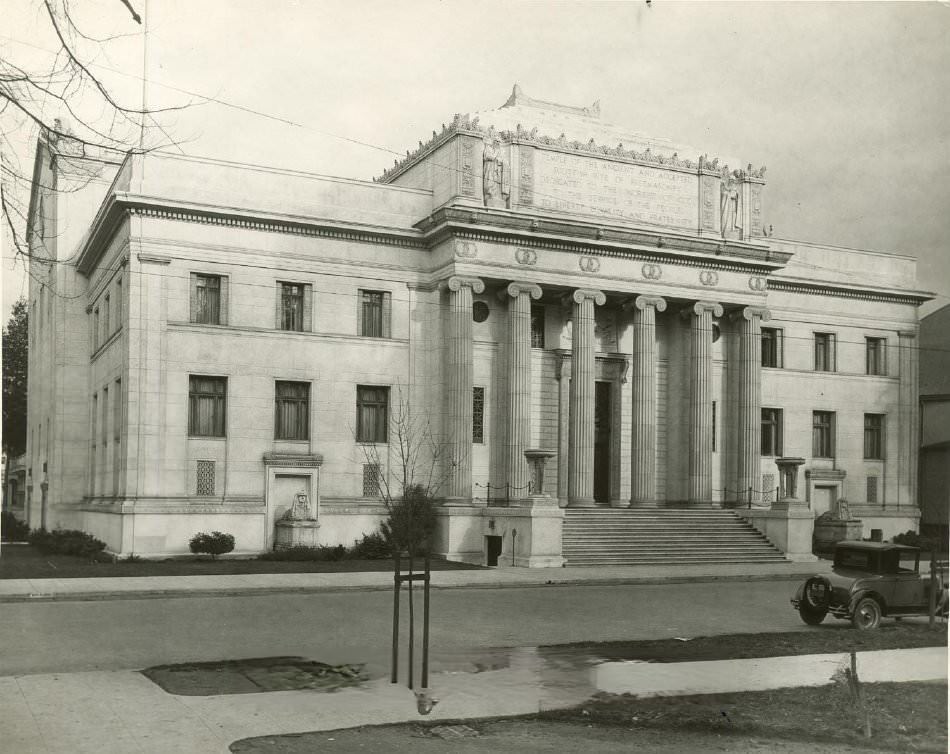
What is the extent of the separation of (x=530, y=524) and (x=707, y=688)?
18332mm

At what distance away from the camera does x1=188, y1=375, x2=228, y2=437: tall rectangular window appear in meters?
32.0

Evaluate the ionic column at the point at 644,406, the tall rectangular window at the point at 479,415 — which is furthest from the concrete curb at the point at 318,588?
the tall rectangular window at the point at 479,415

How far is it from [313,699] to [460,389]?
23419mm

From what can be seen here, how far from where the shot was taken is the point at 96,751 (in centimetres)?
877

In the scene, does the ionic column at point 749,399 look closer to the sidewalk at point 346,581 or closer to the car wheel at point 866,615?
the sidewalk at point 346,581

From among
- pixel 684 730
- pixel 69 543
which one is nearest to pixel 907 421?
pixel 69 543

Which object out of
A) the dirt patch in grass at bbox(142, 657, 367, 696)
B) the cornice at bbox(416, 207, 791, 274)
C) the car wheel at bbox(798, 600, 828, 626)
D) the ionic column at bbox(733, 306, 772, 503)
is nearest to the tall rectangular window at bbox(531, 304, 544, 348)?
the cornice at bbox(416, 207, 791, 274)

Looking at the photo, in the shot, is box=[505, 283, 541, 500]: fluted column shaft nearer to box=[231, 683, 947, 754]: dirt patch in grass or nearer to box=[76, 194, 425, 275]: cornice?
box=[76, 194, 425, 275]: cornice

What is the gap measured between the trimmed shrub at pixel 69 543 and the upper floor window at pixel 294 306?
8903 millimetres

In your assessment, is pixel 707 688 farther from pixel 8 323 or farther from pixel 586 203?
pixel 8 323

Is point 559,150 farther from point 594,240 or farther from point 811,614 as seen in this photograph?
point 811,614

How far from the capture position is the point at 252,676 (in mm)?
12297

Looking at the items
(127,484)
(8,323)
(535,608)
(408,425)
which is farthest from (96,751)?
(8,323)

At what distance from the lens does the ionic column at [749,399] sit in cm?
3841
